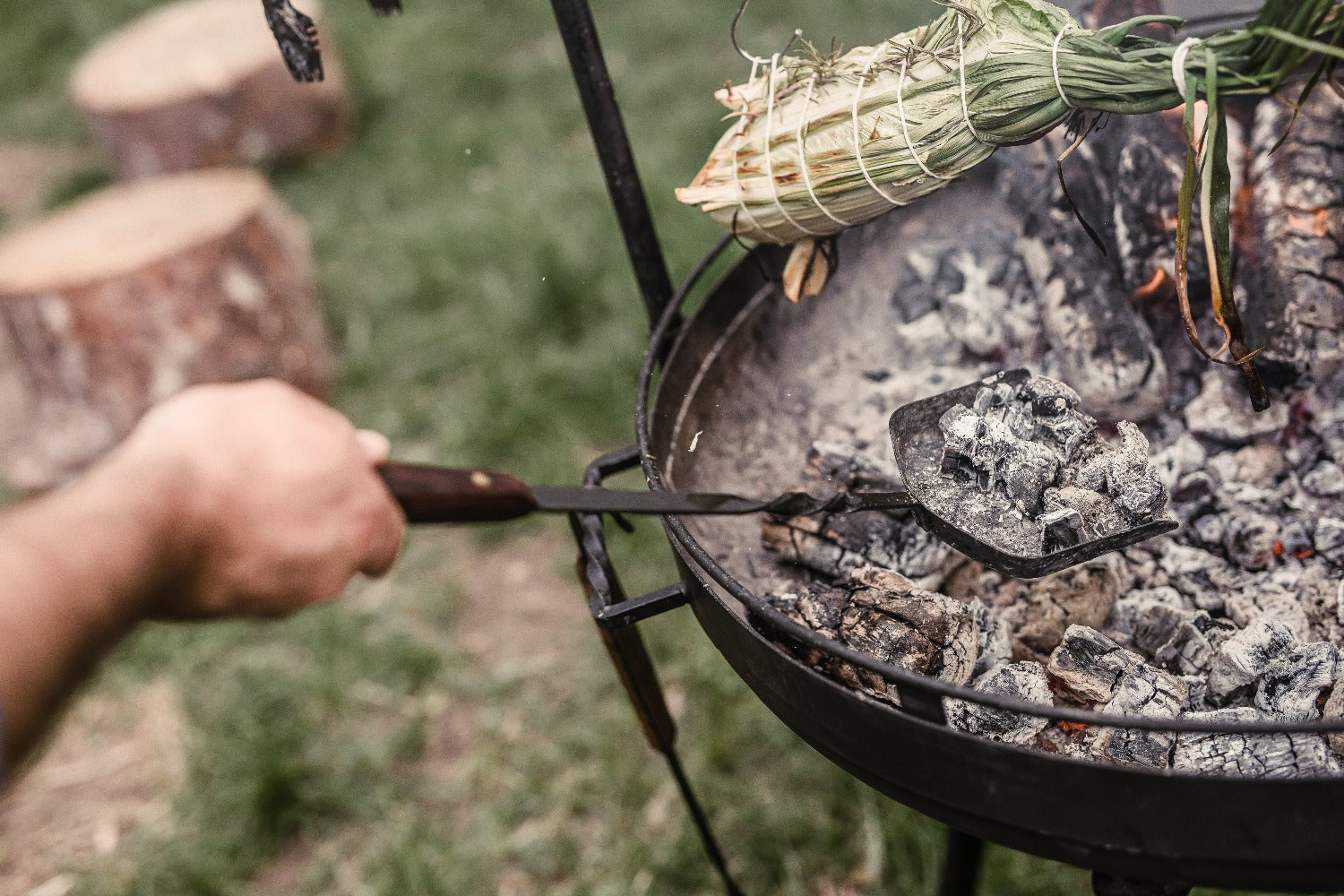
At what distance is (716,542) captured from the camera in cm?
169

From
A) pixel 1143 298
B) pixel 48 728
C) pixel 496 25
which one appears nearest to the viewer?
pixel 48 728

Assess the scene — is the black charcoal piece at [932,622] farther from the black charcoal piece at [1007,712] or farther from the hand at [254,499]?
the hand at [254,499]

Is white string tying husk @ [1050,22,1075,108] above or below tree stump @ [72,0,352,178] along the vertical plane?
below

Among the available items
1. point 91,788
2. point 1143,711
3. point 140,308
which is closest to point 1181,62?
point 1143,711

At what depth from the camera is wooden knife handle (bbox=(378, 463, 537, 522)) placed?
113 cm

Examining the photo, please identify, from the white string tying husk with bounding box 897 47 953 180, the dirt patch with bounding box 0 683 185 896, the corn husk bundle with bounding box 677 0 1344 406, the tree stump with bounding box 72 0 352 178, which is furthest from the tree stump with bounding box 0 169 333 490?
the white string tying husk with bounding box 897 47 953 180

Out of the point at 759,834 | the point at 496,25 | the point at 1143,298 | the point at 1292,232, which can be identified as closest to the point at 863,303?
the point at 1143,298

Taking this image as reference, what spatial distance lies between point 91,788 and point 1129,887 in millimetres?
2433

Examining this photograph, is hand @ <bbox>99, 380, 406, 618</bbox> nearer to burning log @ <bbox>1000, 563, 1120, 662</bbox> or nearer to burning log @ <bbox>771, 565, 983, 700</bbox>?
burning log @ <bbox>771, 565, 983, 700</bbox>

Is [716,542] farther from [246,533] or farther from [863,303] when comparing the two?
[246,533]

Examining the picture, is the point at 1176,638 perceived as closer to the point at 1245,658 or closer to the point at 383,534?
the point at 1245,658

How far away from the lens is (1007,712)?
4.38 feet

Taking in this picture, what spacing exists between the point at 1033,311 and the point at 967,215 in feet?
0.94

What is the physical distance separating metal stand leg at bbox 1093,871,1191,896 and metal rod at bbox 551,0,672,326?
3.62 feet
